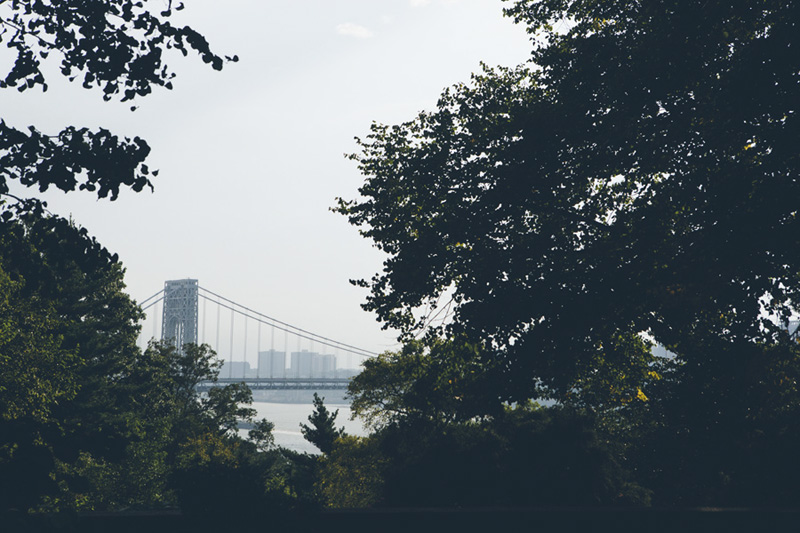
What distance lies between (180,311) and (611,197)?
103411 mm

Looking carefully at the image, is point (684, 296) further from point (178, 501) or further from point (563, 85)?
point (178, 501)

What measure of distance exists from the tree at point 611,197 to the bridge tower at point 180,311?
99.9m

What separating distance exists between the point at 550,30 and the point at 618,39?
2908 mm

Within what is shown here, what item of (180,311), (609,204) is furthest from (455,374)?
(180,311)

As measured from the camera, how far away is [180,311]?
108812 mm

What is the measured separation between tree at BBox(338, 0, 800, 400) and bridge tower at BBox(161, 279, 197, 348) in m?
99.9

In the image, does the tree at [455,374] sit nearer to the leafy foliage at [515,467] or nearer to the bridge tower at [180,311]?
the leafy foliage at [515,467]

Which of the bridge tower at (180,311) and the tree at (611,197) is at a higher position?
the bridge tower at (180,311)

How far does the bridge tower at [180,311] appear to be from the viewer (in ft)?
354

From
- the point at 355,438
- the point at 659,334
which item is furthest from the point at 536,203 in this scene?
the point at 355,438

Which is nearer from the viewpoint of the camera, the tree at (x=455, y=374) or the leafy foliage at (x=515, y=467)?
the tree at (x=455, y=374)

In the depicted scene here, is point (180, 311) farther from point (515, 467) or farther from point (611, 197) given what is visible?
point (611, 197)

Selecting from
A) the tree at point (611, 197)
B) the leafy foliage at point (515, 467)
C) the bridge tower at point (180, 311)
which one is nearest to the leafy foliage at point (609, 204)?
the tree at point (611, 197)

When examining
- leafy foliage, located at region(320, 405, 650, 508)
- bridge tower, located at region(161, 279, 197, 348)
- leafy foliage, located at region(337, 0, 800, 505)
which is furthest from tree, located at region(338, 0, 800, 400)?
bridge tower, located at region(161, 279, 197, 348)
